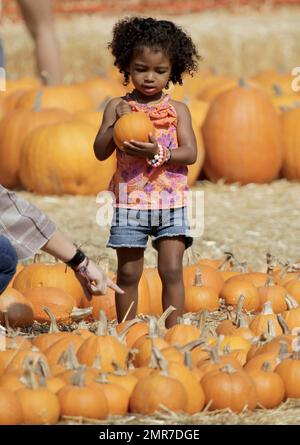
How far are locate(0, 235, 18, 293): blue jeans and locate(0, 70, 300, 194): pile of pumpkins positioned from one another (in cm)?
377

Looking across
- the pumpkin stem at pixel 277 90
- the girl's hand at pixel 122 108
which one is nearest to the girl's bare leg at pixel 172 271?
the girl's hand at pixel 122 108

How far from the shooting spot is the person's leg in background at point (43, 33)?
9.99 meters

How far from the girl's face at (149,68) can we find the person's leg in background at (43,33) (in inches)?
222

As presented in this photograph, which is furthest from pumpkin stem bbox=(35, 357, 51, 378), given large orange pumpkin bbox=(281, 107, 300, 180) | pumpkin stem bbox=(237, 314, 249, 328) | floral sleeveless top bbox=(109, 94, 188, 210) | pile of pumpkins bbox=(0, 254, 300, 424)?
large orange pumpkin bbox=(281, 107, 300, 180)

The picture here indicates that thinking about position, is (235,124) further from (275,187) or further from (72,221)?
(72,221)

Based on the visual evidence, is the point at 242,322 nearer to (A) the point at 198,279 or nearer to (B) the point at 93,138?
(A) the point at 198,279

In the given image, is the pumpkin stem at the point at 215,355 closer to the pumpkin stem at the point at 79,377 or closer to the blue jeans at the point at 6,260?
the pumpkin stem at the point at 79,377

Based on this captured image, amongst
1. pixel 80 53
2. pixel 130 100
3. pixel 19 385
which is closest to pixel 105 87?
pixel 80 53

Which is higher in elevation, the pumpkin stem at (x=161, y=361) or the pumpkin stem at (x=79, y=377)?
the pumpkin stem at (x=161, y=361)

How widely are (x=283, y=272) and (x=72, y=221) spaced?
7.08 feet

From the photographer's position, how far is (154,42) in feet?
14.4

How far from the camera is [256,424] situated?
338 cm

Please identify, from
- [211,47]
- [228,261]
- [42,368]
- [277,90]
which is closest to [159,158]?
[42,368]

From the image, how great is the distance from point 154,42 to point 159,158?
472mm
